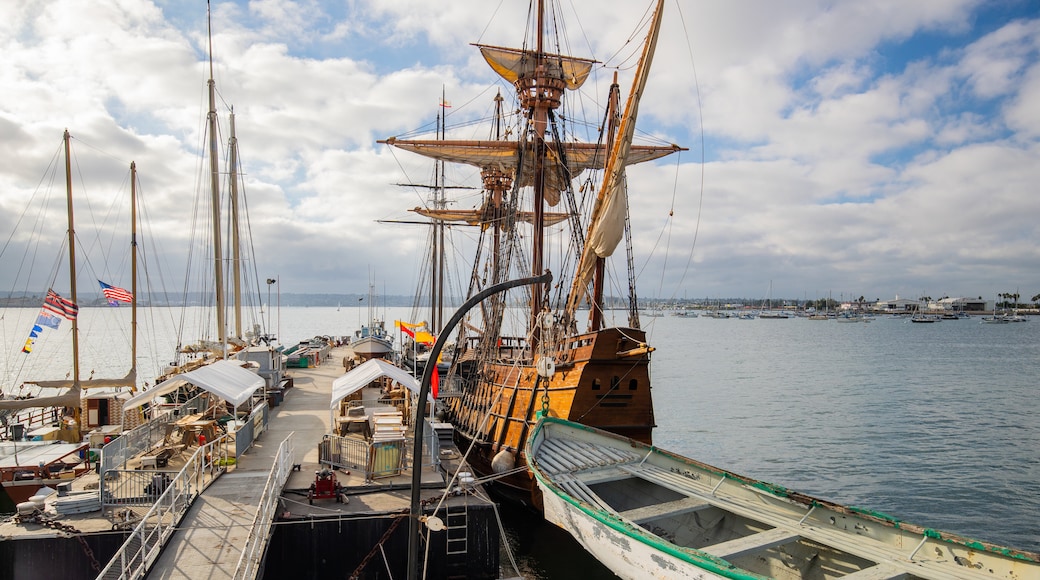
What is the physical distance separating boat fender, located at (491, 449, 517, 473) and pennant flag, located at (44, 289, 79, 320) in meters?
17.9

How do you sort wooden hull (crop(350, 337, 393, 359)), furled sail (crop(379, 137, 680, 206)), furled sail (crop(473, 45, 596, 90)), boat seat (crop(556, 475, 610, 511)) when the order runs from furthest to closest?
wooden hull (crop(350, 337, 393, 359)) → furled sail (crop(379, 137, 680, 206)) → furled sail (crop(473, 45, 596, 90)) → boat seat (crop(556, 475, 610, 511))

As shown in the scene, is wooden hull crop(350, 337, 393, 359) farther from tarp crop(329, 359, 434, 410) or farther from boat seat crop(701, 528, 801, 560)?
boat seat crop(701, 528, 801, 560)

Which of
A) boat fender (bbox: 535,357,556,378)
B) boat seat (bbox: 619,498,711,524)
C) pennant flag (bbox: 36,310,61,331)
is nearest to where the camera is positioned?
boat seat (bbox: 619,498,711,524)

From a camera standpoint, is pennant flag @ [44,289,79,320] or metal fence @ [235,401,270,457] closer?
metal fence @ [235,401,270,457]

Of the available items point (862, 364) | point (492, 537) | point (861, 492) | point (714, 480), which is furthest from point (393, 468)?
point (862, 364)

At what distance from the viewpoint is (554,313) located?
21.0 metres

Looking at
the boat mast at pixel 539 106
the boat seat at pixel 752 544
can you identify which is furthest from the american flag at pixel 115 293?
the boat seat at pixel 752 544

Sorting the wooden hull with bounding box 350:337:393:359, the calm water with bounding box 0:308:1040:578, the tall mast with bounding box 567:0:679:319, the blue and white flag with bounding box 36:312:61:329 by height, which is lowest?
the calm water with bounding box 0:308:1040:578

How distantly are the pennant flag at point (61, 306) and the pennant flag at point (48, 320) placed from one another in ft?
0.91

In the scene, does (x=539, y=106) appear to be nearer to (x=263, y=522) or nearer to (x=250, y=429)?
(x=250, y=429)

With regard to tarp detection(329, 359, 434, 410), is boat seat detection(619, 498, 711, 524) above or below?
below

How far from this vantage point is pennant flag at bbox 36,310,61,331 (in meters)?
23.6

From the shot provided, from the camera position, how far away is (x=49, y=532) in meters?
11.2

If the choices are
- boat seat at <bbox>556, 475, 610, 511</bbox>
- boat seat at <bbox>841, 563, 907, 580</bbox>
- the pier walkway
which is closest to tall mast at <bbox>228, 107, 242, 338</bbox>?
the pier walkway
